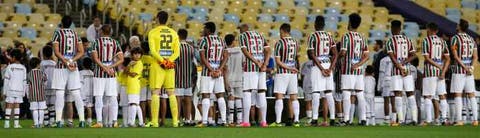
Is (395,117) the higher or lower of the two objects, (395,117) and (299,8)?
the lower

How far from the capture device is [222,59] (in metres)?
25.5

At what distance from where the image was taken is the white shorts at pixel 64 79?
24703 mm

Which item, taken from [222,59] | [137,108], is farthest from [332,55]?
[137,108]

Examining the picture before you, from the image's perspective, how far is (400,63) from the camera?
26375mm

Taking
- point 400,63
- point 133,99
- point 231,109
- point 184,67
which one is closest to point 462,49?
point 400,63

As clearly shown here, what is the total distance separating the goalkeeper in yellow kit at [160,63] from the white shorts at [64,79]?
1.37m

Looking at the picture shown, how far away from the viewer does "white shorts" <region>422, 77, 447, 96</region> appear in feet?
88.0

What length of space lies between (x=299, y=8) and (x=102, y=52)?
14638 millimetres

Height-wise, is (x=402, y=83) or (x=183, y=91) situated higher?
(x=402, y=83)

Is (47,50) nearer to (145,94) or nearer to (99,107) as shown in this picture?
(99,107)

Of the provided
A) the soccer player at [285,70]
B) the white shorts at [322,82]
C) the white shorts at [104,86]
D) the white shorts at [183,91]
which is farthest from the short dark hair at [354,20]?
the white shorts at [104,86]

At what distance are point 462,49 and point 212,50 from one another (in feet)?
16.1

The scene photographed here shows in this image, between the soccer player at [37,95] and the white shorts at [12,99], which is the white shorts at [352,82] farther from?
the white shorts at [12,99]

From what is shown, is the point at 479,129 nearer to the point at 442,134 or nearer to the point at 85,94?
the point at 442,134
